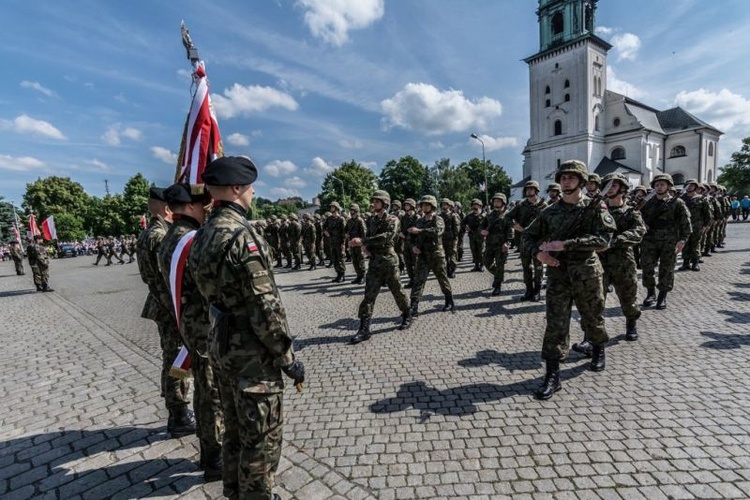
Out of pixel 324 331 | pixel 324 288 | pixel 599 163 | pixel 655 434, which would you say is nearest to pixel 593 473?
pixel 655 434

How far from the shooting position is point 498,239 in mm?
9445

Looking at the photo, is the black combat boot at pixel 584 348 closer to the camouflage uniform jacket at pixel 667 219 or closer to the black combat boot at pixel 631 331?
the black combat boot at pixel 631 331

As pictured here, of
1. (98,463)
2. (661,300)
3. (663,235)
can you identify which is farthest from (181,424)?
(663,235)

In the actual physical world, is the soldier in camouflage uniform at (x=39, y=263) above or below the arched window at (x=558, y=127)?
below

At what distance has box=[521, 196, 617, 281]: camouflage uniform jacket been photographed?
3.96 metres

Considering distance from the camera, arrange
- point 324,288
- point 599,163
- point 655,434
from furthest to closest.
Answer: point 599,163, point 324,288, point 655,434

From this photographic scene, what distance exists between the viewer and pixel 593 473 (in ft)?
9.32

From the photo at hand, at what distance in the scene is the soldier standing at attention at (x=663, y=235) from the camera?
22.3ft

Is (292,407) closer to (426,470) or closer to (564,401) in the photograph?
(426,470)

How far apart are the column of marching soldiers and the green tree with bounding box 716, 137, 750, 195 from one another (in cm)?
7294

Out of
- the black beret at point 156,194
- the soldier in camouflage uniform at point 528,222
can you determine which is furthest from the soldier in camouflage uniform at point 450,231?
the black beret at point 156,194

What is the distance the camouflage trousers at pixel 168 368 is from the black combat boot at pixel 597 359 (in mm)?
4553

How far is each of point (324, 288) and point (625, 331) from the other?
7.61 meters

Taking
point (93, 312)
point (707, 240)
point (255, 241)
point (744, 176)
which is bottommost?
point (93, 312)
